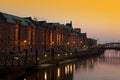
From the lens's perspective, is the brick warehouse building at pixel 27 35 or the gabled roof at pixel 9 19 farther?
the gabled roof at pixel 9 19

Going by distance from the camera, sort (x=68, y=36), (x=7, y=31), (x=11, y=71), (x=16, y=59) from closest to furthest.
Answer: (x=11, y=71)
(x=16, y=59)
(x=7, y=31)
(x=68, y=36)

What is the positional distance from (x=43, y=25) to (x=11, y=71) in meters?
80.5

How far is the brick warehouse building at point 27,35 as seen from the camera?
309ft

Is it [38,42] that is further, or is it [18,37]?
[38,42]

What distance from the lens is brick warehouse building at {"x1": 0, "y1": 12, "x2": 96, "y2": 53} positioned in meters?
94.2

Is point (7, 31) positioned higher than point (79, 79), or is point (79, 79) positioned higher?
point (7, 31)

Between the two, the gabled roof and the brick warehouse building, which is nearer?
the brick warehouse building

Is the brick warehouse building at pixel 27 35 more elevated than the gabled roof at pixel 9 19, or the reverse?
the gabled roof at pixel 9 19

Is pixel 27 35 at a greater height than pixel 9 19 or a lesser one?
lesser

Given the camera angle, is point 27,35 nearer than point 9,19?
No

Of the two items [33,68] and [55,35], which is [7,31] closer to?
[33,68]

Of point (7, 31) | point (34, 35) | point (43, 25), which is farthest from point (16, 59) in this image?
point (43, 25)

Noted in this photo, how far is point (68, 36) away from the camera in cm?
17662

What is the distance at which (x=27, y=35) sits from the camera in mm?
110562
